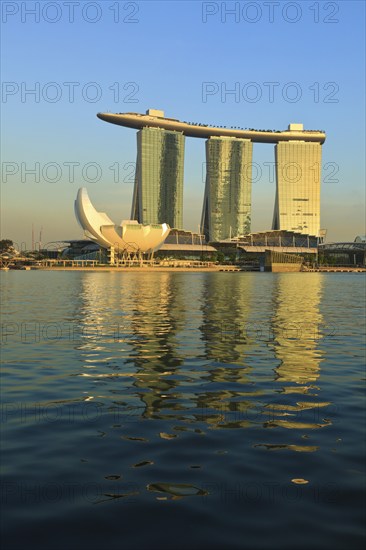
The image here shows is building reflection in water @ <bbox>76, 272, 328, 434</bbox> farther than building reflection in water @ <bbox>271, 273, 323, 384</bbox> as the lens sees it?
No

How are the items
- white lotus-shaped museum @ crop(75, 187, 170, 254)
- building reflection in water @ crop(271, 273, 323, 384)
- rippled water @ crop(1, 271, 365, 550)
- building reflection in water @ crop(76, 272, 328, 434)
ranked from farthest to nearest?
white lotus-shaped museum @ crop(75, 187, 170, 254) → building reflection in water @ crop(271, 273, 323, 384) → building reflection in water @ crop(76, 272, 328, 434) → rippled water @ crop(1, 271, 365, 550)

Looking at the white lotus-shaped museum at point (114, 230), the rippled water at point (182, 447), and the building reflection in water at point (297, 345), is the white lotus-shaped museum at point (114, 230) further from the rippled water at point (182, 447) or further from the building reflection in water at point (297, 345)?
the rippled water at point (182, 447)

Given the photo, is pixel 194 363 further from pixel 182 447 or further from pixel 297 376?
pixel 182 447

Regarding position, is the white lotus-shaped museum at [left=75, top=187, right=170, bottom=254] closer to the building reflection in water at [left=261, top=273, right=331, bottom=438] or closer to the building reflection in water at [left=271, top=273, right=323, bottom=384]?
the building reflection in water at [left=271, top=273, right=323, bottom=384]

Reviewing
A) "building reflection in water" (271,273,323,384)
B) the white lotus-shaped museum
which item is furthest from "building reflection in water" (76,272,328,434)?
the white lotus-shaped museum

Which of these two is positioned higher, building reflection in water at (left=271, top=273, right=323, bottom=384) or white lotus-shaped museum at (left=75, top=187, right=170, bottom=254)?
white lotus-shaped museum at (left=75, top=187, right=170, bottom=254)

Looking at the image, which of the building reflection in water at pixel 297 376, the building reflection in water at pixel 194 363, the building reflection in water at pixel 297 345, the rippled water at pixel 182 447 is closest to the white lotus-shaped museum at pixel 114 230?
the building reflection in water at pixel 297 345

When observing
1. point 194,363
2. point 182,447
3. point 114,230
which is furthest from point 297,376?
point 114,230

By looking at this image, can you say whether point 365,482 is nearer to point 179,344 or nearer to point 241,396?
point 241,396
